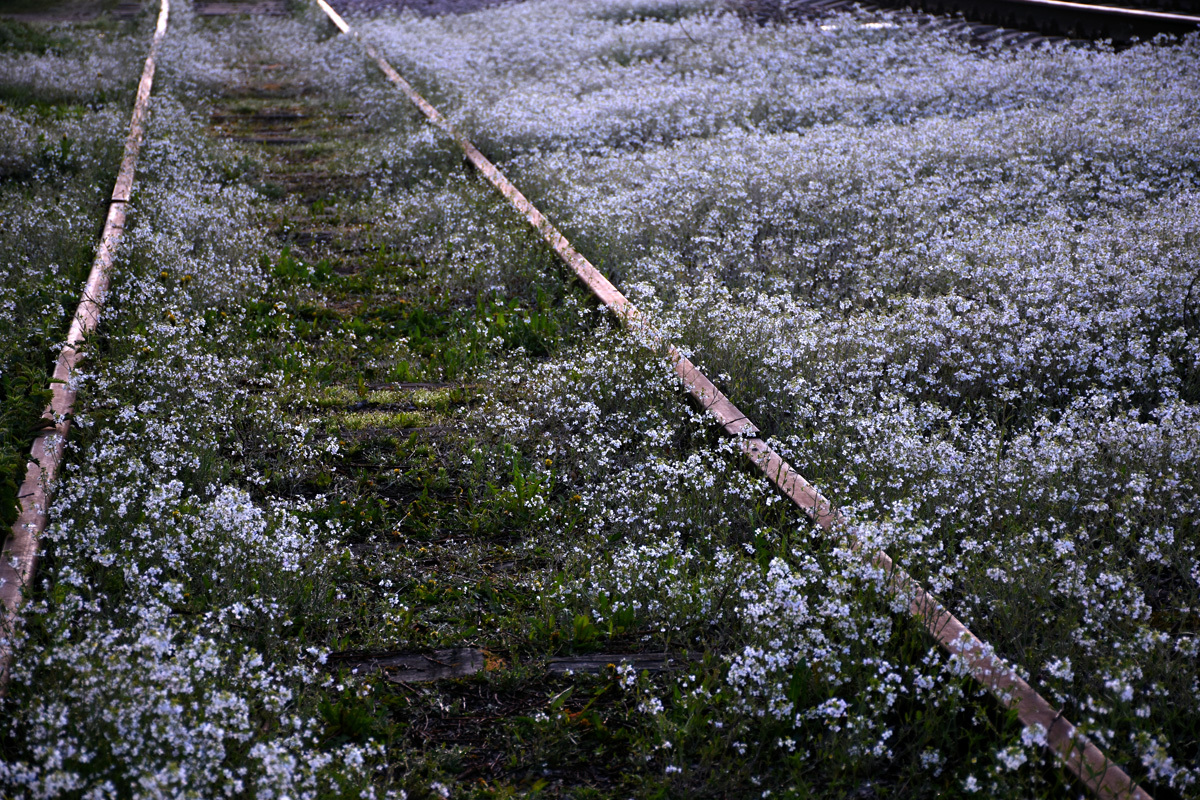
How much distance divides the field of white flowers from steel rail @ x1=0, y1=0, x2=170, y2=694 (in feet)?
0.36

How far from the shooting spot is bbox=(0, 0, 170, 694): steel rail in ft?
10.4

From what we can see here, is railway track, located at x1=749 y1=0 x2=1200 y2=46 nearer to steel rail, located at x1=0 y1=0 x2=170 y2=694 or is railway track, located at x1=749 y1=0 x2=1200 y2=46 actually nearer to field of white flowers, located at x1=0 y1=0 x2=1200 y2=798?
field of white flowers, located at x1=0 y1=0 x2=1200 y2=798

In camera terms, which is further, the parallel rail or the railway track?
the railway track

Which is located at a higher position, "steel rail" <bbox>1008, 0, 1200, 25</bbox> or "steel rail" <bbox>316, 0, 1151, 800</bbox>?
"steel rail" <bbox>1008, 0, 1200, 25</bbox>

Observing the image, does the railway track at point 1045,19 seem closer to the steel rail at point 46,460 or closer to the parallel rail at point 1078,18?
the parallel rail at point 1078,18

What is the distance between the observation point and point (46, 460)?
399 cm

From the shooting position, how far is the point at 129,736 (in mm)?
2562

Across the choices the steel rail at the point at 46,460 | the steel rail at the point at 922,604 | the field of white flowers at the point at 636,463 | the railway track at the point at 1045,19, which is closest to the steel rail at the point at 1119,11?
the railway track at the point at 1045,19

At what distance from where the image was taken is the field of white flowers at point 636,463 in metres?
2.83

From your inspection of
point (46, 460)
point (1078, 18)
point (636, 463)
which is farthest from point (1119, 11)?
point (46, 460)

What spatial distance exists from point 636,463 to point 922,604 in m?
1.60

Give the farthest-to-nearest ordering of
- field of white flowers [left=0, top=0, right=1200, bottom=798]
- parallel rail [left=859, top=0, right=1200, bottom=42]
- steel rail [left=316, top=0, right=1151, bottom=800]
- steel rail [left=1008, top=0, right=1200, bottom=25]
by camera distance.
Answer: parallel rail [left=859, top=0, right=1200, bottom=42] → steel rail [left=1008, top=0, right=1200, bottom=25] → field of white flowers [left=0, top=0, right=1200, bottom=798] → steel rail [left=316, top=0, right=1151, bottom=800]

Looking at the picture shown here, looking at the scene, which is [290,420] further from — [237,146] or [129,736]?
[237,146]

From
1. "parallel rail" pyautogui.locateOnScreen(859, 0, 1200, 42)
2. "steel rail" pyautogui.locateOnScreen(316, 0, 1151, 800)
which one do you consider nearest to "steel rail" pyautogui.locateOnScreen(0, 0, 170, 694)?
"steel rail" pyautogui.locateOnScreen(316, 0, 1151, 800)
